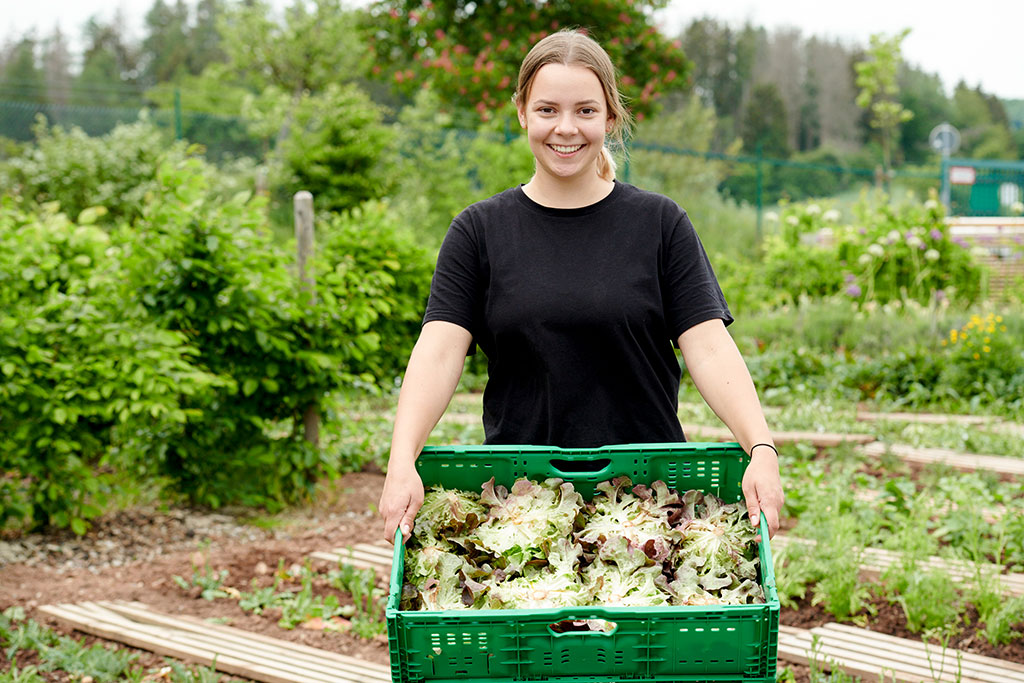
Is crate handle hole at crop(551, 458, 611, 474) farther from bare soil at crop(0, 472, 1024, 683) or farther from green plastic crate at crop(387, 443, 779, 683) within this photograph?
bare soil at crop(0, 472, 1024, 683)

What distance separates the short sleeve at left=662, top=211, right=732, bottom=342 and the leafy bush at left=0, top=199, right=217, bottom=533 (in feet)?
8.58

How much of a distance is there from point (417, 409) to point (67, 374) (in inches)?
104

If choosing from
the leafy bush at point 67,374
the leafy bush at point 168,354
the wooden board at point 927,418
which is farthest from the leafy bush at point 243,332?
the wooden board at point 927,418

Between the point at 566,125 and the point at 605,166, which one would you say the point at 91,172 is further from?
the point at 566,125

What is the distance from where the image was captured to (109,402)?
166 inches

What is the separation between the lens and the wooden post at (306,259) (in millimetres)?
5105

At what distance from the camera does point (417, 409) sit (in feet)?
6.88

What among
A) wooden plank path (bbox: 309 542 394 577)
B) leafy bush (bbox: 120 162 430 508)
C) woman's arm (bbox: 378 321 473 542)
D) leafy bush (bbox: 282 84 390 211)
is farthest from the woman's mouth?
leafy bush (bbox: 282 84 390 211)

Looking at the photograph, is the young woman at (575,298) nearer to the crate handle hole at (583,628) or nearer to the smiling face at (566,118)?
the smiling face at (566,118)

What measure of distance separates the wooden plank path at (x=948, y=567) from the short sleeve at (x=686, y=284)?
1939 mm

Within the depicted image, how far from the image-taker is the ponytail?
7.57ft

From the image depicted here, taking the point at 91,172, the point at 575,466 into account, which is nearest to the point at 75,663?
the point at 575,466

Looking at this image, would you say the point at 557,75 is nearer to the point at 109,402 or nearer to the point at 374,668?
the point at 374,668

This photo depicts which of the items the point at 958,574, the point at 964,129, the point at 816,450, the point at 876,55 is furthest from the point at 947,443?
the point at 964,129
